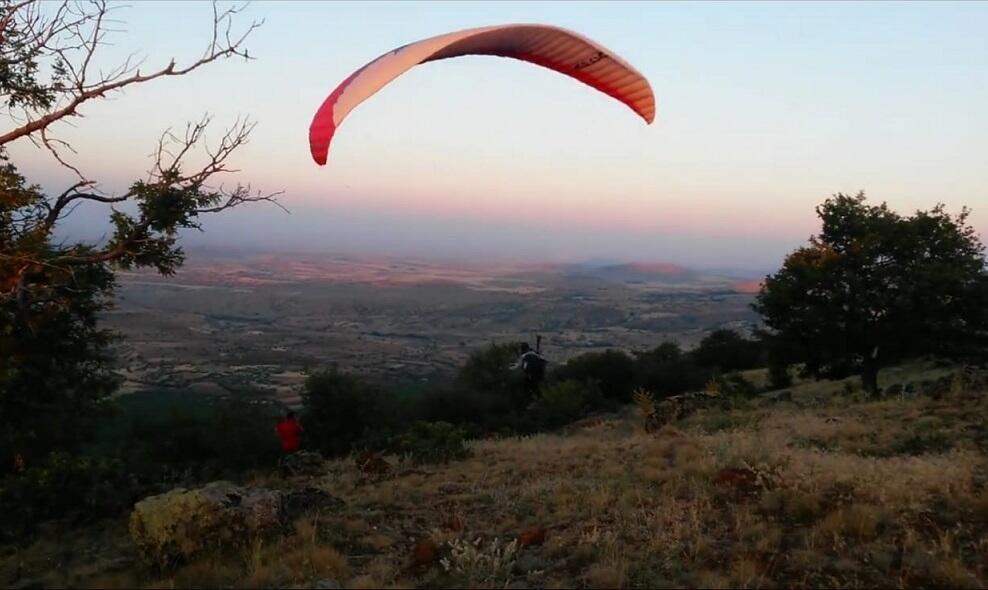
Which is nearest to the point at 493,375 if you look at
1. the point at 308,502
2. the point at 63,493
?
the point at 63,493

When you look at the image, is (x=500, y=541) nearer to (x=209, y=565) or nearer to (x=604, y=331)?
(x=209, y=565)

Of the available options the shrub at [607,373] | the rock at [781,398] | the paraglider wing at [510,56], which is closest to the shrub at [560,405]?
the shrub at [607,373]

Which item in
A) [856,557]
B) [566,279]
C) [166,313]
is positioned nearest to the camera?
[856,557]

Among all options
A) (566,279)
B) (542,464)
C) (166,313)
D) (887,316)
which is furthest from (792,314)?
(566,279)

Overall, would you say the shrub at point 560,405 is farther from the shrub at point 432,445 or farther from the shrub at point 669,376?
the shrub at point 432,445

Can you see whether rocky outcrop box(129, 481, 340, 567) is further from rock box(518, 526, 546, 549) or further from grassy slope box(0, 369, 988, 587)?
rock box(518, 526, 546, 549)

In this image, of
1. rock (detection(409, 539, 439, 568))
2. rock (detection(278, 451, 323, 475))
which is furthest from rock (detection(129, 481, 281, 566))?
rock (detection(278, 451, 323, 475))

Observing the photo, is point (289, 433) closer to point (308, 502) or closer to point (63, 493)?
point (63, 493)
